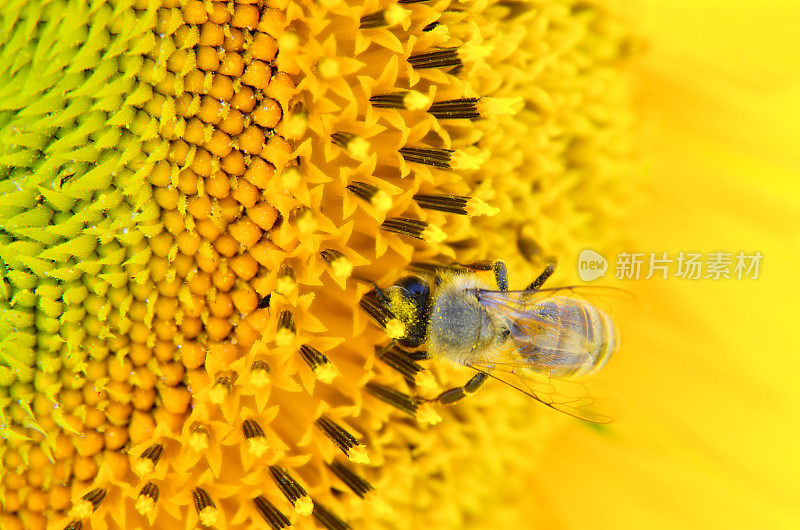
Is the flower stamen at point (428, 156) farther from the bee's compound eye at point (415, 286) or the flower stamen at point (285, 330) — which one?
the flower stamen at point (285, 330)

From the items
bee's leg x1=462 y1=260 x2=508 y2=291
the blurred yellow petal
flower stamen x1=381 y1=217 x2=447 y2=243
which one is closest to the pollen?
flower stamen x1=381 y1=217 x2=447 y2=243

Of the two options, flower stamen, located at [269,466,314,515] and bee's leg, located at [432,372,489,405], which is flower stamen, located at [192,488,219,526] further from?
bee's leg, located at [432,372,489,405]

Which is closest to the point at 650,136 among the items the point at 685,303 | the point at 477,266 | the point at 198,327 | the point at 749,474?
the point at 685,303

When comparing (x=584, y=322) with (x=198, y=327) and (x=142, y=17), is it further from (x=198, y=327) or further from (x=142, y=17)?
(x=142, y=17)

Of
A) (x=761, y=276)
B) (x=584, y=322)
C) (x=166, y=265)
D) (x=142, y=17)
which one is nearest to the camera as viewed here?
(x=142, y=17)

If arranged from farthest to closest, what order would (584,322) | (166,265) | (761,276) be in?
(761,276)
(584,322)
(166,265)

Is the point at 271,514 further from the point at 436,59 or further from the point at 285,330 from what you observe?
the point at 436,59
